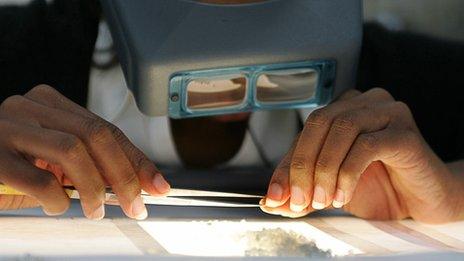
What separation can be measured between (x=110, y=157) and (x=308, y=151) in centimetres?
12

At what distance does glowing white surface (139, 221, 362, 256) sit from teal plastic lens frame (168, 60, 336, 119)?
0.07 metres

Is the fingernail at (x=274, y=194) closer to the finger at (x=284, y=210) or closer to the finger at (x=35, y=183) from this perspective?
the finger at (x=284, y=210)

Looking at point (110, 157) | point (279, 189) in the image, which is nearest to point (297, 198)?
point (279, 189)

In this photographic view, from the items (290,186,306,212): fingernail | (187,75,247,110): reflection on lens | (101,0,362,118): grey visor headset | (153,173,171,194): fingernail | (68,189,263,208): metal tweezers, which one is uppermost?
(101,0,362,118): grey visor headset

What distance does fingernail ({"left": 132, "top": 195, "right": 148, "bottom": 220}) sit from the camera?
51 cm

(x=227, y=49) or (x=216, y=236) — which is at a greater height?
(x=227, y=49)

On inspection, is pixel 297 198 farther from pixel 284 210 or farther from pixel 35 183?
pixel 35 183

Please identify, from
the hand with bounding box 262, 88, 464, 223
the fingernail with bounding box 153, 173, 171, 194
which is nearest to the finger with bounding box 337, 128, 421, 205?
the hand with bounding box 262, 88, 464, 223

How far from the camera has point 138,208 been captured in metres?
0.51

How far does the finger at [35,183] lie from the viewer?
50cm

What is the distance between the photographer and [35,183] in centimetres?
50

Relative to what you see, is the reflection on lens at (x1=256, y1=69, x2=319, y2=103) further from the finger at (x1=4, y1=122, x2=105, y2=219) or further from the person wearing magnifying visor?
the finger at (x1=4, y1=122, x2=105, y2=219)

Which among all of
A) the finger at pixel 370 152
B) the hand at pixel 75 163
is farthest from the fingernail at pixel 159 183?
the finger at pixel 370 152

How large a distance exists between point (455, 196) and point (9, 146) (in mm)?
315
